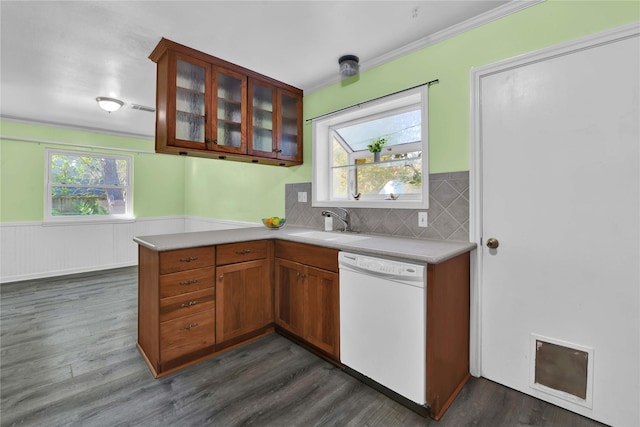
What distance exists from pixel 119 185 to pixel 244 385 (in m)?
4.60

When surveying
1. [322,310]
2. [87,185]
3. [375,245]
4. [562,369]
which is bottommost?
[562,369]

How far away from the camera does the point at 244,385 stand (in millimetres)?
1836

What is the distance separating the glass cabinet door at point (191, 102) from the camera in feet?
7.31

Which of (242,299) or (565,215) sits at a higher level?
(565,215)

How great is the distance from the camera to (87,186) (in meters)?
4.62

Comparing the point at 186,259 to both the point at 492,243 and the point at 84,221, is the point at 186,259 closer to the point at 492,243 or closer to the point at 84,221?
→ the point at 492,243

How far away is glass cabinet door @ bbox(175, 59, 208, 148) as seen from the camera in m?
2.23

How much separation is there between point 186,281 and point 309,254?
0.88 meters

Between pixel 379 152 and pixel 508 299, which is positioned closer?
pixel 508 299

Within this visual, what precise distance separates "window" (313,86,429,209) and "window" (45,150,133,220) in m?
3.95

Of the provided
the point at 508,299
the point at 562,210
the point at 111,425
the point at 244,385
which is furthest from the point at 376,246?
the point at 111,425

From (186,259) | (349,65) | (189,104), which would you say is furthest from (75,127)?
(349,65)

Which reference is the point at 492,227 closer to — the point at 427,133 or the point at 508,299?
the point at 508,299

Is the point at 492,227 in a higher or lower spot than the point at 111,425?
higher
